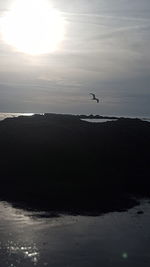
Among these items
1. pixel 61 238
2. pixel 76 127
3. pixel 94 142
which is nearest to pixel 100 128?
pixel 76 127

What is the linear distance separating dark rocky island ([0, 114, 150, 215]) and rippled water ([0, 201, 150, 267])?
9.06ft

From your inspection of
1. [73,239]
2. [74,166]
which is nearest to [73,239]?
[73,239]

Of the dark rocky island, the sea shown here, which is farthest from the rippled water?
the dark rocky island

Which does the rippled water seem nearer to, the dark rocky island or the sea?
the sea

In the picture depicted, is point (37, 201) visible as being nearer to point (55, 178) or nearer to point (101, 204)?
point (101, 204)

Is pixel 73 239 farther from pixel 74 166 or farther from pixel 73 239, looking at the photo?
pixel 74 166

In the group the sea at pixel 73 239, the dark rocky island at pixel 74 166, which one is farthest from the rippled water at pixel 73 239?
the dark rocky island at pixel 74 166

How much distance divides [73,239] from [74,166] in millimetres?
18476

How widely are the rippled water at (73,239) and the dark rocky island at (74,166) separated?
2.76 metres

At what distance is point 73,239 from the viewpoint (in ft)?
77.4

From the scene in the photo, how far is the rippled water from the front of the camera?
803 inches

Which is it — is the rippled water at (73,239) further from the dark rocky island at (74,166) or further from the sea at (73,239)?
the dark rocky island at (74,166)

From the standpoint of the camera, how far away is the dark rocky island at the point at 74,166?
32938mm

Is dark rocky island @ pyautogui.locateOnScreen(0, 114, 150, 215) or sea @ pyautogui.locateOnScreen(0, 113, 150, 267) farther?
dark rocky island @ pyautogui.locateOnScreen(0, 114, 150, 215)
